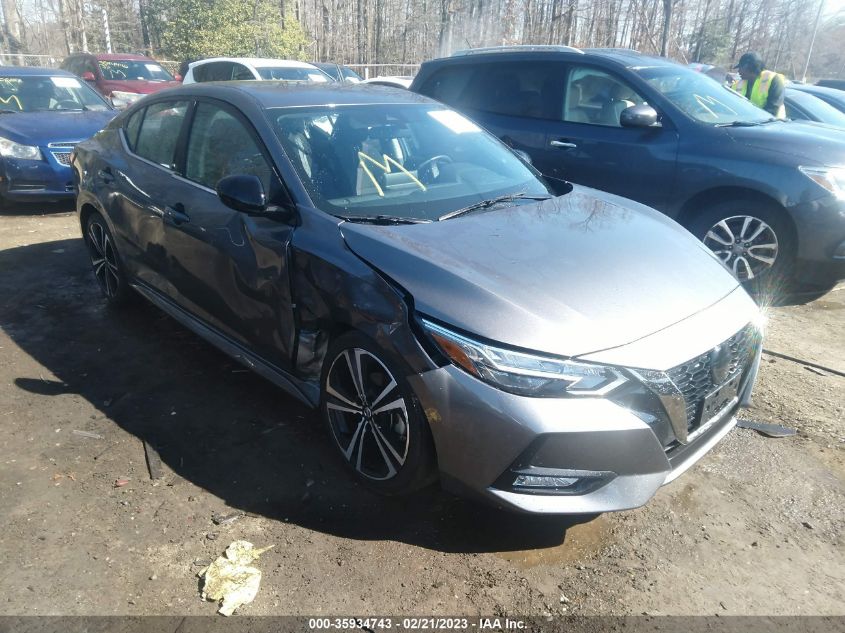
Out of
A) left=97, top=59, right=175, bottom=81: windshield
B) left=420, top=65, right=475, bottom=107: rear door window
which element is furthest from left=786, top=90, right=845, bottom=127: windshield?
left=97, top=59, right=175, bottom=81: windshield

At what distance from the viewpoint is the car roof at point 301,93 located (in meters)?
3.55

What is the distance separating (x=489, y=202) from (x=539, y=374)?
1.34 meters

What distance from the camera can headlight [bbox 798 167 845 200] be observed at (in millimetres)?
4984

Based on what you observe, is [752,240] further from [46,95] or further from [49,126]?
[46,95]

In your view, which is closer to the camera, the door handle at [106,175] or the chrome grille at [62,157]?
the door handle at [106,175]

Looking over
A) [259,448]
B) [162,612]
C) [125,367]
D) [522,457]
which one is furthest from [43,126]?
[522,457]

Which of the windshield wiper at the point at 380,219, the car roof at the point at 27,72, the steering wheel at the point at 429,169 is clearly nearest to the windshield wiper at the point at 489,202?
the windshield wiper at the point at 380,219

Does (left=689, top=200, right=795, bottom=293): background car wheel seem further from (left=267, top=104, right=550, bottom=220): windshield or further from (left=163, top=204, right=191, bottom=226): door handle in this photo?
(left=163, top=204, right=191, bottom=226): door handle

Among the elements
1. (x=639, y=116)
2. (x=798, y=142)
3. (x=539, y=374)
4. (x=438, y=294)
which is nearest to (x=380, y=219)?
(x=438, y=294)

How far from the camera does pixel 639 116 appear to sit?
548 cm

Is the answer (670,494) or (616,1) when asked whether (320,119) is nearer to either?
(670,494)

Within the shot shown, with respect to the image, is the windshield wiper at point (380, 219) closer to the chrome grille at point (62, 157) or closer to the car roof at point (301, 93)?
the car roof at point (301, 93)

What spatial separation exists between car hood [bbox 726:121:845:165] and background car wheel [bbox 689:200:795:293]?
1.44ft

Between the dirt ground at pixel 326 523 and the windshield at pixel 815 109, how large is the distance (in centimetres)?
695
